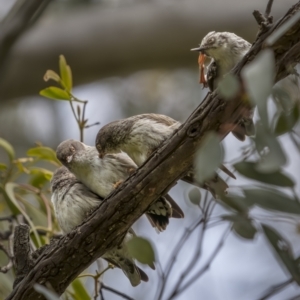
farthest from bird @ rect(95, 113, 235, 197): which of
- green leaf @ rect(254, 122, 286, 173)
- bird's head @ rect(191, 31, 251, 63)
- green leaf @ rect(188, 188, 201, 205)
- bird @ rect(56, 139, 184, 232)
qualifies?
Result: green leaf @ rect(254, 122, 286, 173)

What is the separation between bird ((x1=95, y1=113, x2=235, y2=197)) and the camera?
273 centimetres

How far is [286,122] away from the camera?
4.61 ft

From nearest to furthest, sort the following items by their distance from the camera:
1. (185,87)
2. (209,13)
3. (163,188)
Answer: (163,188)
(209,13)
(185,87)

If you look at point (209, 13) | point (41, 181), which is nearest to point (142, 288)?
point (41, 181)

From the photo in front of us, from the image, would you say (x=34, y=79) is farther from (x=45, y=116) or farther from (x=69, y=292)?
(x=69, y=292)

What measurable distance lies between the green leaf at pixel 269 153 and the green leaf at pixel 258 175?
0.20ft

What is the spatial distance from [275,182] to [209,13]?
4.07 meters

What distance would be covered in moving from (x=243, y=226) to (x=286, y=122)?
0.22 m

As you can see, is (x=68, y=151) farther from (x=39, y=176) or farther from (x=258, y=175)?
(x=258, y=175)

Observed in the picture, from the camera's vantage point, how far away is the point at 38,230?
335 cm

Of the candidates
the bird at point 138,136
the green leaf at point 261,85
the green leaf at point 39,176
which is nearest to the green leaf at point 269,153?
the green leaf at point 261,85

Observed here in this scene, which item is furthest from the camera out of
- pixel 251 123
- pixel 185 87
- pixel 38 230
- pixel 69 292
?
pixel 185 87

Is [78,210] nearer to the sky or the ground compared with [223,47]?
nearer to the ground

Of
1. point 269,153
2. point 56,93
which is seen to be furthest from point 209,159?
point 56,93
